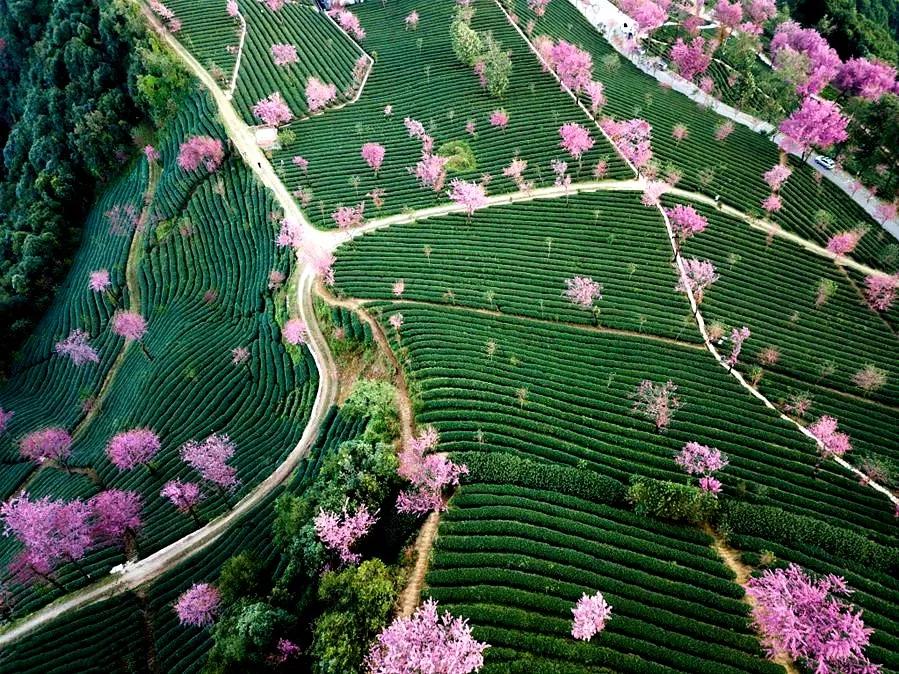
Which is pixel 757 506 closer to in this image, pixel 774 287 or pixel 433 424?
pixel 433 424

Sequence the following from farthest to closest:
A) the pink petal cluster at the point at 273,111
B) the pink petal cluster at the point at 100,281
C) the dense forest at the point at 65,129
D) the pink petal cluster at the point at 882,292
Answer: the dense forest at the point at 65,129
the pink petal cluster at the point at 273,111
the pink petal cluster at the point at 100,281
the pink petal cluster at the point at 882,292

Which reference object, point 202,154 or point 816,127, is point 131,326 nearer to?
point 202,154

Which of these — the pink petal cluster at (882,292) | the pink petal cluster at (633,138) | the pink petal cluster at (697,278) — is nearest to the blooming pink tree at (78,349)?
the pink petal cluster at (697,278)

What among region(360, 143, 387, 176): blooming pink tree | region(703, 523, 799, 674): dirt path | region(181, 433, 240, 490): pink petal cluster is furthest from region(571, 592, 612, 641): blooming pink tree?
region(360, 143, 387, 176): blooming pink tree

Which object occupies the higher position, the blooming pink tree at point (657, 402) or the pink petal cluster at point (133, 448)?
the blooming pink tree at point (657, 402)

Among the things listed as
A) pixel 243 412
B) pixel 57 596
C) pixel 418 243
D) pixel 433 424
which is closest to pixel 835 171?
pixel 418 243

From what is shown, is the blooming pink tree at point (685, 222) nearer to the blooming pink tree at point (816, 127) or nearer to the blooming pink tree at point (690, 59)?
the blooming pink tree at point (816, 127)
